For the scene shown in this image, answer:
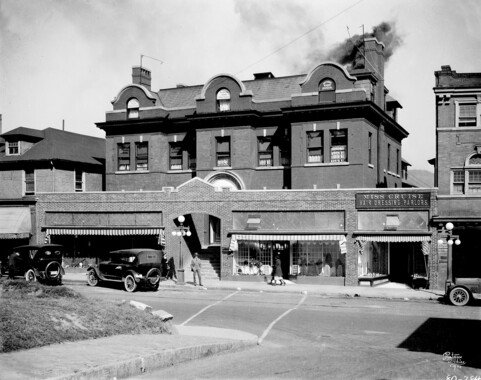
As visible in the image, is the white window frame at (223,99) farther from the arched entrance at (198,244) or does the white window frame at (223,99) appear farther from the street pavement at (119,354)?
the street pavement at (119,354)

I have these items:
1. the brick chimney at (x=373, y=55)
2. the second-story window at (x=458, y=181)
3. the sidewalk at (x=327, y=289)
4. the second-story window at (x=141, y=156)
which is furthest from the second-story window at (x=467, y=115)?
the second-story window at (x=141, y=156)

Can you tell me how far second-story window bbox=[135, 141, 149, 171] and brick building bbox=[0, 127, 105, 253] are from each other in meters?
4.52

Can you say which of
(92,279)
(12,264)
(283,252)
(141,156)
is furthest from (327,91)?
(12,264)

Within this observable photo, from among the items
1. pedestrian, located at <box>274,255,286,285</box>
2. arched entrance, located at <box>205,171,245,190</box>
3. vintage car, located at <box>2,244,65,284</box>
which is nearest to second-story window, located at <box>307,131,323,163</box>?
arched entrance, located at <box>205,171,245,190</box>

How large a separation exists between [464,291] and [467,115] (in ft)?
37.6

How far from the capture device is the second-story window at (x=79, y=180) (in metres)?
42.0

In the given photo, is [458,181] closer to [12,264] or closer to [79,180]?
[12,264]

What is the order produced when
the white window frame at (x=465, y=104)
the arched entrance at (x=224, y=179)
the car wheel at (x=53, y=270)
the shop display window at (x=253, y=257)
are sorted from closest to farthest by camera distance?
1. the car wheel at (x=53, y=270)
2. the white window frame at (x=465, y=104)
3. the shop display window at (x=253, y=257)
4. the arched entrance at (x=224, y=179)

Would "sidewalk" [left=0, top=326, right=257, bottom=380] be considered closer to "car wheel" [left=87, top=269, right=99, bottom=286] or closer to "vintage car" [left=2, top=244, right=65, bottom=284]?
"car wheel" [left=87, top=269, right=99, bottom=286]

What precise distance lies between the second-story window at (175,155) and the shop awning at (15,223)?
32.8 ft

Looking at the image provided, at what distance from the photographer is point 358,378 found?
10.8 m

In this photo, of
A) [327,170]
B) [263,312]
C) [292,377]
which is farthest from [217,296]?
[292,377]

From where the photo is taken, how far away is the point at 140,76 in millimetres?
45000

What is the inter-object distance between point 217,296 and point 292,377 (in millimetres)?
14839
